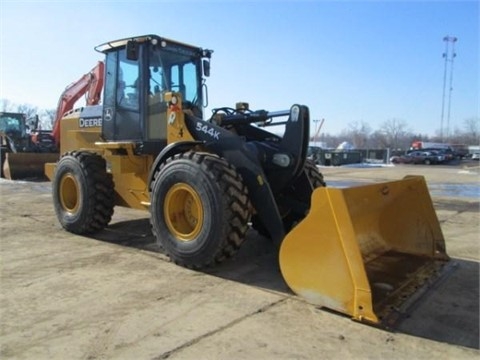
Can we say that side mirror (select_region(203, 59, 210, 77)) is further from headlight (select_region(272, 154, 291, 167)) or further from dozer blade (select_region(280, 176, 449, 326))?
dozer blade (select_region(280, 176, 449, 326))

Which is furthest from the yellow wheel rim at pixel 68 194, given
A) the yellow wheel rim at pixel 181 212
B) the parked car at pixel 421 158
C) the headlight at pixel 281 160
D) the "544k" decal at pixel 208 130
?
the parked car at pixel 421 158

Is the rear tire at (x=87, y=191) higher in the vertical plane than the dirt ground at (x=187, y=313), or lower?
higher

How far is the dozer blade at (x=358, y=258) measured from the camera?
3887 mm

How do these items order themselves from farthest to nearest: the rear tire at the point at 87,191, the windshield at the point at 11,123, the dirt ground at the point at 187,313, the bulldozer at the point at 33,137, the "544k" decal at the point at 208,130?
the windshield at the point at 11,123, the bulldozer at the point at 33,137, the rear tire at the point at 87,191, the "544k" decal at the point at 208,130, the dirt ground at the point at 187,313

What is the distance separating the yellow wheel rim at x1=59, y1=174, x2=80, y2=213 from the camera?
743 cm

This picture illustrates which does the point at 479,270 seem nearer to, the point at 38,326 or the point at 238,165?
the point at 238,165

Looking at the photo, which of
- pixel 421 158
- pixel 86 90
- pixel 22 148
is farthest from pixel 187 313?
pixel 421 158

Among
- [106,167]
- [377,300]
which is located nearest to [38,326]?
[377,300]

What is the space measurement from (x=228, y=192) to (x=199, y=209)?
47 cm

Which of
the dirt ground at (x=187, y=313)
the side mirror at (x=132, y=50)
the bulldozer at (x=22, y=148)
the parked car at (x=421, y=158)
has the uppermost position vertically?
the side mirror at (x=132, y=50)

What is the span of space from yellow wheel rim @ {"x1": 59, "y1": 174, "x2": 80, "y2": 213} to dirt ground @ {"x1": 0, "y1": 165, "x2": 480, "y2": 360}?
1.18 metres

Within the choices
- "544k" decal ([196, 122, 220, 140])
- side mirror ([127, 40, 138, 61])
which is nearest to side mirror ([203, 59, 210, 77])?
side mirror ([127, 40, 138, 61])

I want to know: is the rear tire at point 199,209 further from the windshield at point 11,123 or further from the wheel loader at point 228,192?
the windshield at point 11,123

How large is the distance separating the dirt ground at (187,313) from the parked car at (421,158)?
41.8 meters
